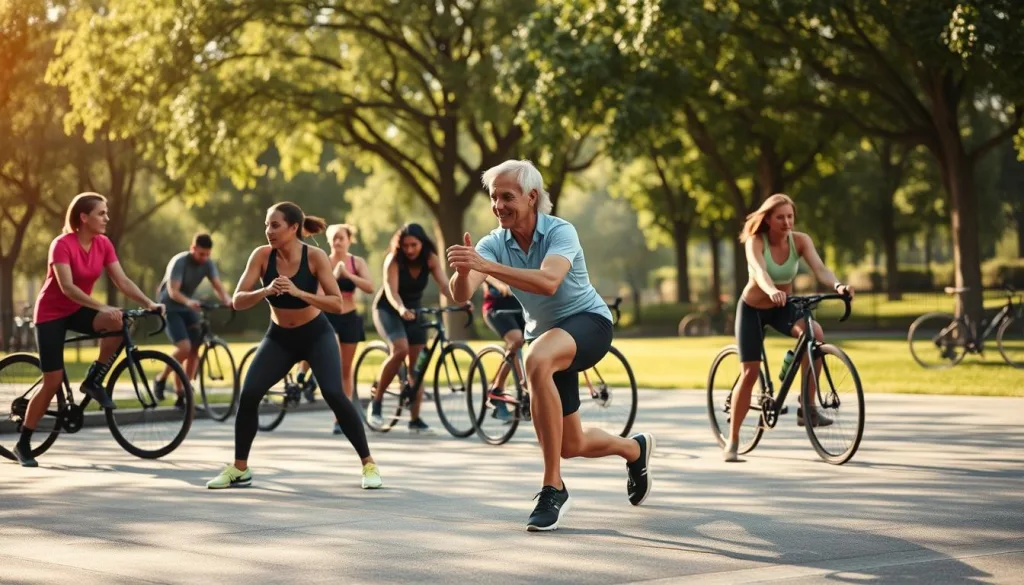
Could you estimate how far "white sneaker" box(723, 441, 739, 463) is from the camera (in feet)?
34.3

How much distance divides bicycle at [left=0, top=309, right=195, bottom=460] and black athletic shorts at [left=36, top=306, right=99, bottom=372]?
5.0 inches

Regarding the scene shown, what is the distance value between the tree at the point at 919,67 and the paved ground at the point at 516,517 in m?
10.6

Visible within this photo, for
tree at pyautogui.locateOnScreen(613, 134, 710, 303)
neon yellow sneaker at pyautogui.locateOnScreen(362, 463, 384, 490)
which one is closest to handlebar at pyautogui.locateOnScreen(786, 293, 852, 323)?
neon yellow sneaker at pyautogui.locateOnScreen(362, 463, 384, 490)

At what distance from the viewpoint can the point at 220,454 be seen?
38.3 feet

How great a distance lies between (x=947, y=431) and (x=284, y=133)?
77.5 feet

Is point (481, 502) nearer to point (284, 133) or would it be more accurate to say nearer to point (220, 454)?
point (220, 454)

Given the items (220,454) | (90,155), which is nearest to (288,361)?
(220,454)

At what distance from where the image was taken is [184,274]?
14445mm

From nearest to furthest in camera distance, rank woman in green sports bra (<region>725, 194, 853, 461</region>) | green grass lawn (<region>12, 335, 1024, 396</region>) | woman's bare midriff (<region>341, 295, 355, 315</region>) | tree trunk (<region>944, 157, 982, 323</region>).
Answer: woman in green sports bra (<region>725, 194, 853, 461</region>)
woman's bare midriff (<region>341, 295, 355, 315</region>)
green grass lawn (<region>12, 335, 1024, 396</region>)
tree trunk (<region>944, 157, 982, 323</region>)

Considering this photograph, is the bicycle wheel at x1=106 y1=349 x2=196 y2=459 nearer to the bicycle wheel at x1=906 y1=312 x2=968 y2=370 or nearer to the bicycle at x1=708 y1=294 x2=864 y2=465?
the bicycle at x1=708 y1=294 x2=864 y2=465

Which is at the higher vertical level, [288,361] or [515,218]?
[515,218]

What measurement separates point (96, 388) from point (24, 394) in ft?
1.98

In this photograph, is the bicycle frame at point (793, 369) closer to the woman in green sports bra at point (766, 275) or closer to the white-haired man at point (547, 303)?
the woman in green sports bra at point (766, 275)

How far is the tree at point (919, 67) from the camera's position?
71.1 ft
